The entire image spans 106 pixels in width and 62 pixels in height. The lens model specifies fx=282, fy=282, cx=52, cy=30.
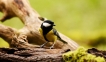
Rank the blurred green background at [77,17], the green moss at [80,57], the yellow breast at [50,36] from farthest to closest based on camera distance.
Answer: the blurred green background at [77,17]
the yellow breast at [50,36]
the green moss at [80,57]

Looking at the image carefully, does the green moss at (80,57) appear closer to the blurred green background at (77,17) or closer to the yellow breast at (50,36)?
the yellow breast at (50,36)

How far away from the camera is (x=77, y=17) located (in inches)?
224

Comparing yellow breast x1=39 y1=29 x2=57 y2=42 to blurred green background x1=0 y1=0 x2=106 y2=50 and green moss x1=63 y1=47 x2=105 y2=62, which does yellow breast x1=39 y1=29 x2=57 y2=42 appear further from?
blurred green background x1=0 y1=0 x2=106 y2=50

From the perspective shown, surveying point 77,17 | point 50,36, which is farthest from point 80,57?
point 77,17

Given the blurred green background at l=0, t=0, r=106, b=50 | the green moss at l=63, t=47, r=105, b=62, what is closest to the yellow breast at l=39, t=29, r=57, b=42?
the green moss at l=63, t=47, r=105, b=62

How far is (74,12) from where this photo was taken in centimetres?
583

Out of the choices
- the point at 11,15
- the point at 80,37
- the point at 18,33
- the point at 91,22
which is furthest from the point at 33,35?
the point at 91,22

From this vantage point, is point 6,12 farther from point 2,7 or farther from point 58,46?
point 58,46

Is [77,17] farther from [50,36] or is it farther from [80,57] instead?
[80,57]

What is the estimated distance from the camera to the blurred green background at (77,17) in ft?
16.4

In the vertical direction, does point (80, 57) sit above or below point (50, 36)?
below

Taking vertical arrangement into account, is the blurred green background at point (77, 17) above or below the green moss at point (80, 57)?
above

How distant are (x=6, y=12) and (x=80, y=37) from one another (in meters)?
1.92

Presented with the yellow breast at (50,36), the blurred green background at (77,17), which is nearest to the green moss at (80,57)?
the yellow breast at (50,36)
